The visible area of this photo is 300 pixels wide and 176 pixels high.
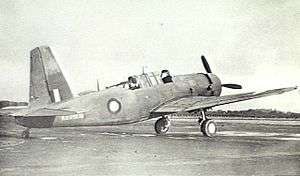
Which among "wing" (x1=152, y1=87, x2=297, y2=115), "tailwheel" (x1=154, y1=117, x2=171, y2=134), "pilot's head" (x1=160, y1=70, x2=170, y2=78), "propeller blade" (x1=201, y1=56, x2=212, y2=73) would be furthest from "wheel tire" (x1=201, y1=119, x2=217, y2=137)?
"propeller blade" (x1=201, y1=56, x2=212, y2=73)

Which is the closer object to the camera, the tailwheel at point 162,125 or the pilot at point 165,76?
the pilot at point 165,76

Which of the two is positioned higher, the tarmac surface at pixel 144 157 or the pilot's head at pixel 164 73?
the pilot's head at pixel 164 73

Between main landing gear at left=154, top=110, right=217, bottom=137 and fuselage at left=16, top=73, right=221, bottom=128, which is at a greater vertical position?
fuselage at left=16, top=73, right=221, bottom=128

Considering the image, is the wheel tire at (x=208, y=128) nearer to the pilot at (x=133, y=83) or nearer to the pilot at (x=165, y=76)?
the pilot at (x=165, y=76)

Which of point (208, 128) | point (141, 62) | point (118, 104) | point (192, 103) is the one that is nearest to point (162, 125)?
point (192, 103)

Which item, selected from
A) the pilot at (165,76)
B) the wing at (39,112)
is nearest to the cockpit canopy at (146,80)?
the pilot at (165,76)

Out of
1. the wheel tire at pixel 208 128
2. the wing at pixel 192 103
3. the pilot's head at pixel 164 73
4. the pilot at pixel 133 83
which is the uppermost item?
the pilot's head at pixel 164 73

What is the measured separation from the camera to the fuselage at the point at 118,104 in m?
A: 4.36

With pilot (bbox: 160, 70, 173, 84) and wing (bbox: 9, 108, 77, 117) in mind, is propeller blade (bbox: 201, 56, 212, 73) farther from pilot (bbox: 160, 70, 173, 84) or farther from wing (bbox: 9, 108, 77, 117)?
wing (bbox: 9, 108, 77, 117)

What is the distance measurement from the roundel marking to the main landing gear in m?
0.83

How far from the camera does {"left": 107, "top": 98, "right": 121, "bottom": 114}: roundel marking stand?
15.7 feet

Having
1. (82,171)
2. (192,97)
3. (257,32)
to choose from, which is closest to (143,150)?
(82,171)

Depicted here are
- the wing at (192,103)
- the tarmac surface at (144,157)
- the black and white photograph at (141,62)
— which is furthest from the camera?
the wing at (192,103)

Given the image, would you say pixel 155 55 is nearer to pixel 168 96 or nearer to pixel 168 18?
pixel 168 18
